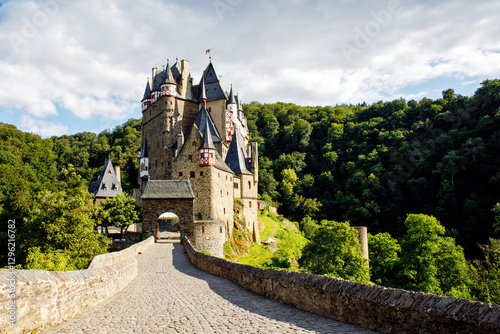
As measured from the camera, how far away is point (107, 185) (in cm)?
6266

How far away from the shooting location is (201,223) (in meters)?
31.4

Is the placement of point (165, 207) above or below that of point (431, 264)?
above

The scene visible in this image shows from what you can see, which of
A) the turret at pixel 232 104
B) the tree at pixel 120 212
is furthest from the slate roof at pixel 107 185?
the turret at pixel 232 104

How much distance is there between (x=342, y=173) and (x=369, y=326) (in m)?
79.4

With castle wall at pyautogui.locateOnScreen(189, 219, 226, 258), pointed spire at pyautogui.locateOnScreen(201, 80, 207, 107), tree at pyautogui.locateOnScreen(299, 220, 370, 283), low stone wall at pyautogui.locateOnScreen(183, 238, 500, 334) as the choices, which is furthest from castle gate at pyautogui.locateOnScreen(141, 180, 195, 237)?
low stone wall at pyautogui.locateOnScreen(183, 238, 500, 334)

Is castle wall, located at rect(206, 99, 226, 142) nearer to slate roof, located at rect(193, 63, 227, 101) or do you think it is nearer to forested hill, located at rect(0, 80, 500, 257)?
slate roof, located at rect(193, 63, 227, 101)

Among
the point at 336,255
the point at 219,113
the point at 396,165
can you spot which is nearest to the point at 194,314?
the point at 336,255

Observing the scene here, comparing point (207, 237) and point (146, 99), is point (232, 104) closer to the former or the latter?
point (146, 99)

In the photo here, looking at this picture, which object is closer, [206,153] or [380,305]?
[380,305]

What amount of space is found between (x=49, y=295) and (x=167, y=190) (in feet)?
84.1

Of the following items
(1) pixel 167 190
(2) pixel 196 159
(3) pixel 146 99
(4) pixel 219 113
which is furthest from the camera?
(3) pixel 146 99

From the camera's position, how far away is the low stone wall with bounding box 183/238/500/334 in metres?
4.81

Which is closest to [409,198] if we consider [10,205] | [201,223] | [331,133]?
[331,133]

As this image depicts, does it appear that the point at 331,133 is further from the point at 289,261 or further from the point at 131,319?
the point at 131,319
